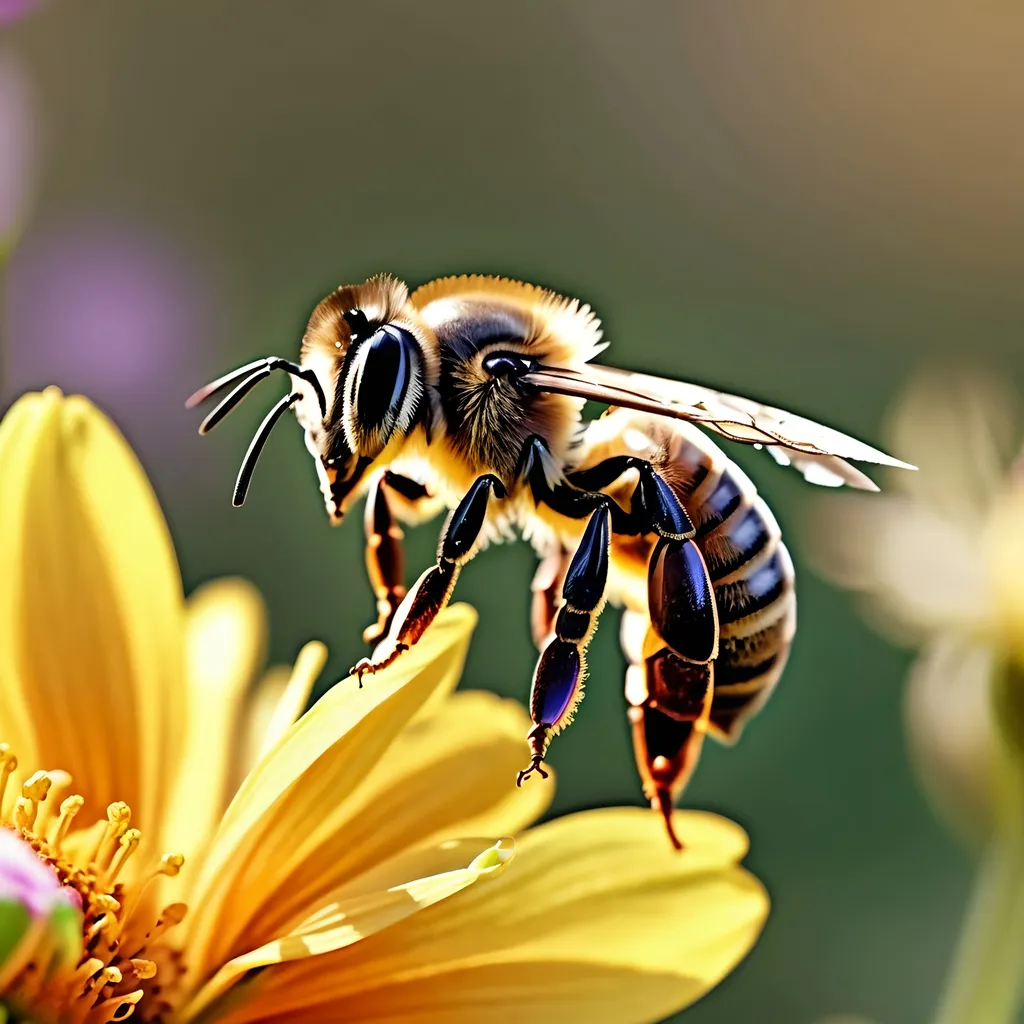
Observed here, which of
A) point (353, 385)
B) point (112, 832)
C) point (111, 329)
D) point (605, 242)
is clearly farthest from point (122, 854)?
point (605, 242)

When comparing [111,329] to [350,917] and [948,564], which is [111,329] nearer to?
[948,564]

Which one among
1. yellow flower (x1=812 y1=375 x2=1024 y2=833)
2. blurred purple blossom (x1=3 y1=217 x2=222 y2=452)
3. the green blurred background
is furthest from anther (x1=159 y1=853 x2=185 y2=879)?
blurred purple blossom (x1=3 y1=217 x2=222 y2=452)

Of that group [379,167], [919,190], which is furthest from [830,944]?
[919,190]

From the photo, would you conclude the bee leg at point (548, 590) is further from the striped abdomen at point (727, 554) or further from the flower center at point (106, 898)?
the flower center at point (106, 898)

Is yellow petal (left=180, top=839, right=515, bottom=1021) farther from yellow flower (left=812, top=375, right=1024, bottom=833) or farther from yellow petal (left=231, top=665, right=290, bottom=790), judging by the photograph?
yellow flower (left=812, top=375, right=1024, bottom=833)

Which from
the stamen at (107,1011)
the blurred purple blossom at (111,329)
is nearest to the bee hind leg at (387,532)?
the stamen at (107,1011)

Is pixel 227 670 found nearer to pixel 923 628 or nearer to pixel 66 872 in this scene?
pixel 66 872
